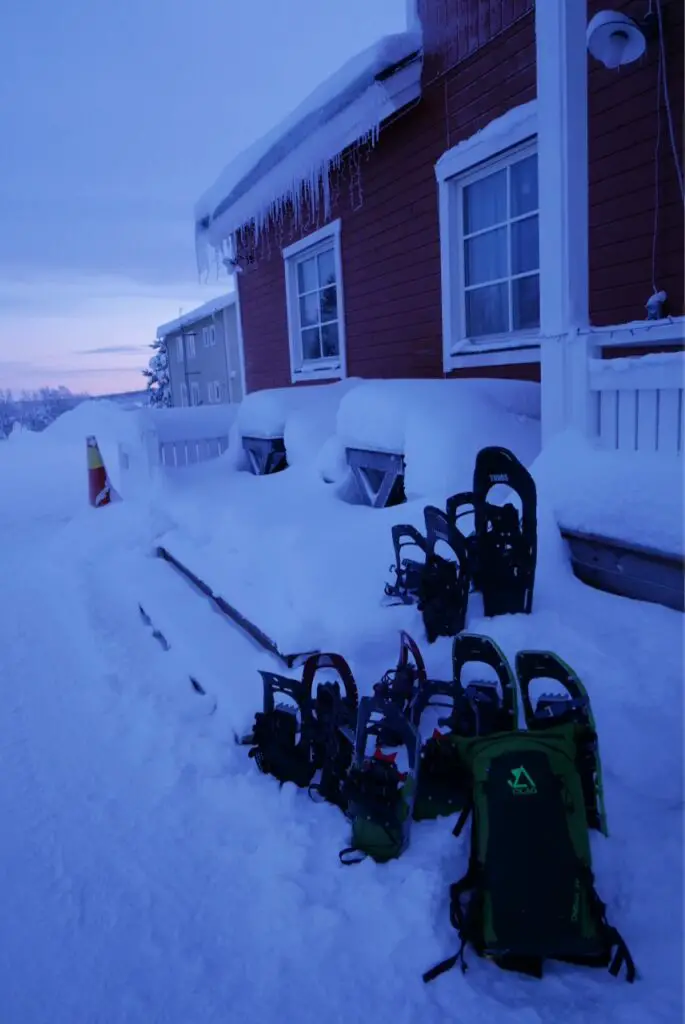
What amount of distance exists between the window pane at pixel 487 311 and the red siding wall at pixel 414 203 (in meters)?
0.40

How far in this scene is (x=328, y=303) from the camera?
9.06 m

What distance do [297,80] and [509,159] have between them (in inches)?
298

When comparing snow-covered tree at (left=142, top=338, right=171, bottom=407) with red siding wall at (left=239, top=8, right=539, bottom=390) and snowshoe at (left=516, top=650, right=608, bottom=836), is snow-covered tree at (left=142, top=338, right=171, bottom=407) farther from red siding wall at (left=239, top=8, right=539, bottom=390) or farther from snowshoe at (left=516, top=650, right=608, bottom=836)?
snowshoe at (left=516, top=650, right=608, bottom=836)

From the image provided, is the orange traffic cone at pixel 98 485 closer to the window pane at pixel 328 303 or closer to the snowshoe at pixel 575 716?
the window pane at pixel 328 303

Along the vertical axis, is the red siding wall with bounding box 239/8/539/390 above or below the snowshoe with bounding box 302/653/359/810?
above

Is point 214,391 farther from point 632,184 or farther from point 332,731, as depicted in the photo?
point 332,731

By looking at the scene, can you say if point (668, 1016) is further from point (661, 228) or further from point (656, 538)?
point (661, 228)

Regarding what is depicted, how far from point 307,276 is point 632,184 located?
228 inches

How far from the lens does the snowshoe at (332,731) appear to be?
8.01ft

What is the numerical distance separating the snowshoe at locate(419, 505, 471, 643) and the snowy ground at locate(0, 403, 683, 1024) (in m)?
0.09

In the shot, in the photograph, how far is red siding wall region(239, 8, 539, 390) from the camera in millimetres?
5505

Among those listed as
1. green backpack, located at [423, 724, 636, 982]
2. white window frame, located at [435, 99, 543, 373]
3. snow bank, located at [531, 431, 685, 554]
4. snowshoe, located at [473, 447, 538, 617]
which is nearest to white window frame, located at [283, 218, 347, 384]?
white window frame, located at [435, 99, 543, 373]

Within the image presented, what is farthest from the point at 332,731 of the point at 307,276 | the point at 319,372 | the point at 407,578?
the point at 307,276

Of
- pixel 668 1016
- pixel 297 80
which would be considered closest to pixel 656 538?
pixel 668 1016
